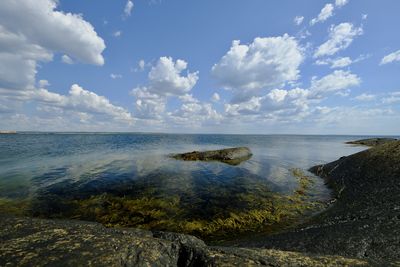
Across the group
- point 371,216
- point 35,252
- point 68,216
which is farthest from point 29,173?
point 371,216

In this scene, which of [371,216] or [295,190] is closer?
[371,216]

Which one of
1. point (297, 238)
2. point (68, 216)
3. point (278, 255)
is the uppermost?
point (278, 255)

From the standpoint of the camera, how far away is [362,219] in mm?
10766

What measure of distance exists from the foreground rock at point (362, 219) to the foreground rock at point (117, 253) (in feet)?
6.80

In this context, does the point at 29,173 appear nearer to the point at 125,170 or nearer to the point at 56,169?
the point at 56,169

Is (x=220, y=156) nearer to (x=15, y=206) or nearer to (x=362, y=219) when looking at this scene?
(x=15, y=206)

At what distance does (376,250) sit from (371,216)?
3784mm

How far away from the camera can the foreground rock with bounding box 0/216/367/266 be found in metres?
4.29

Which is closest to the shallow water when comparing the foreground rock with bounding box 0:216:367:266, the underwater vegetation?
the underwater vegetation

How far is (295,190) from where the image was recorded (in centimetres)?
2020

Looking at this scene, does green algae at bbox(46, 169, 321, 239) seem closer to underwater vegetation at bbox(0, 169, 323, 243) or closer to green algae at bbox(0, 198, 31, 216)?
underwater vegetation at bbox(0, 169, 323, 243)

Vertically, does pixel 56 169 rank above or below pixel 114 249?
below

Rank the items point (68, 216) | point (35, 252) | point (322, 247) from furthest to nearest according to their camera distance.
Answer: point (68, 216) < point (322, 247) < point (35, 252)

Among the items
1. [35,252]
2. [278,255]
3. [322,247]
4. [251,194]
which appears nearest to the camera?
[35,252]
